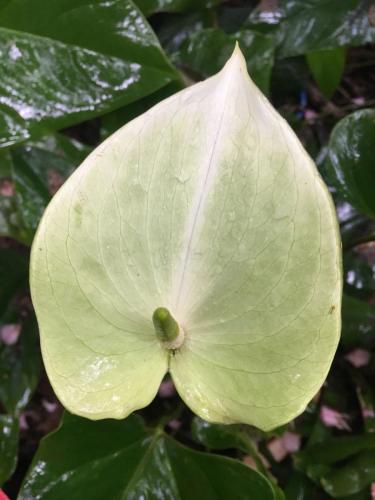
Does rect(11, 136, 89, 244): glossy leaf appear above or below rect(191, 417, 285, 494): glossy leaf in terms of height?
above

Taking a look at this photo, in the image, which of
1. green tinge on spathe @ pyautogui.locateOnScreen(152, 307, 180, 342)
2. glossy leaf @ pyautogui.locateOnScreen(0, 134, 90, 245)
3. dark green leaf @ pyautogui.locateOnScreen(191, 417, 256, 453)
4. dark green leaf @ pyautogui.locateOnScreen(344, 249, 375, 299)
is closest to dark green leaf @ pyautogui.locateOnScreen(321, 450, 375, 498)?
dark green leaf @ pyautogui.locateOnScreen(191, 417, 256, 453)

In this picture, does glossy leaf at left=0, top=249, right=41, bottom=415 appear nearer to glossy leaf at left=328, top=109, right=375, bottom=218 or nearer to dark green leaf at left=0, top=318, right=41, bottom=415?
dark green leaf at left=0, top=318, right=41, bottom=415

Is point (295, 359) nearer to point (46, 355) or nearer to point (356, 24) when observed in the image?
point (46, 355)

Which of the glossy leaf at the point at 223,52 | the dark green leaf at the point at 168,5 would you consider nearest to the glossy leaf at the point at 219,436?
the glossy leaf at the point at 223,52

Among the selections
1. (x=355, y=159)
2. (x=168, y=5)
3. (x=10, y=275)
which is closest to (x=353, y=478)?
(x=355, y=159)

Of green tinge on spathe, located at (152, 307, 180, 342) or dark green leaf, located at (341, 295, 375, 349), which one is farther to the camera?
dark green leaf, located at (341, 295, 375, 349)

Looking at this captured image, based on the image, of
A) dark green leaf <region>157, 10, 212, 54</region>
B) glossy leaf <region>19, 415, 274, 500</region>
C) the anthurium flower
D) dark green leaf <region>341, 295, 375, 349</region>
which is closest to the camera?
the anthurium flower
